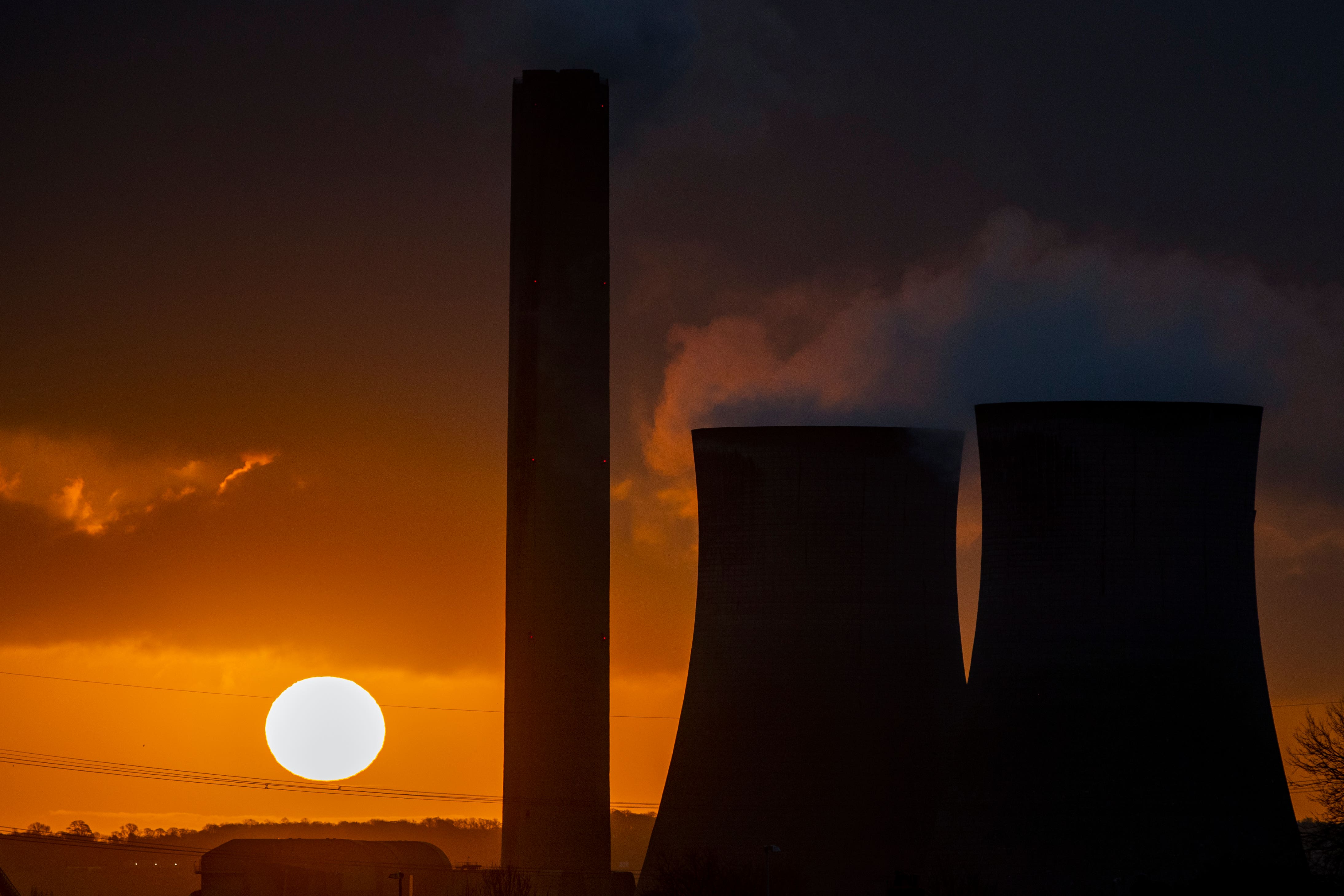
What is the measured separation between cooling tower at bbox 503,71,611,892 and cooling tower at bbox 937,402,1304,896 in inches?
321

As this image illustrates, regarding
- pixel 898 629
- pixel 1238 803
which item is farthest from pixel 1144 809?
pixel 898 629

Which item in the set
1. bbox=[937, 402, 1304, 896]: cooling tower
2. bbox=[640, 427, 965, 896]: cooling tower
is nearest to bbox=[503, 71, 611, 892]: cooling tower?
bbox=[640, 427, 965, 896]: cooling tower

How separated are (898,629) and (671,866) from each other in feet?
18.3

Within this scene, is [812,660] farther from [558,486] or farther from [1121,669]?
[558,486]

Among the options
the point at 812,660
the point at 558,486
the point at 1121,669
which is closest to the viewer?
the point at 1121,669

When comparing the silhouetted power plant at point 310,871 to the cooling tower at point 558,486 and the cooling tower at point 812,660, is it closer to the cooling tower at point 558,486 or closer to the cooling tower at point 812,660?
the cooling tower at point 558,486

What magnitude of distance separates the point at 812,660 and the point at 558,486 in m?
6.41

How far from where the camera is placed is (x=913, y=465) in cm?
3034

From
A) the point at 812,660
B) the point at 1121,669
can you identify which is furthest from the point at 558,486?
the point at 1121,669

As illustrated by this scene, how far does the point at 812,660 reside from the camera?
29.7m

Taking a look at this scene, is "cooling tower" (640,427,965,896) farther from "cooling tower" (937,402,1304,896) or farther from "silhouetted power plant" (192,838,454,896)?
"silhouetted power plant" (192,838,454,896)

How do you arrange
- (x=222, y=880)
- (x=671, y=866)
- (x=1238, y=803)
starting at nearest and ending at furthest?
1. (x=1238, y=803)
2. (x=671, y=866)
3. (x=222, y=880)

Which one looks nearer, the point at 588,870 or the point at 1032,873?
the point at 1032,873

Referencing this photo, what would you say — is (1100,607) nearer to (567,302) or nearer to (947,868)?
(947,868)
